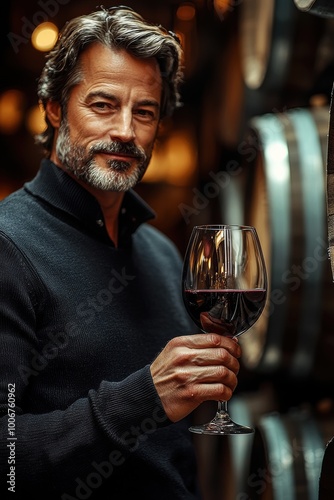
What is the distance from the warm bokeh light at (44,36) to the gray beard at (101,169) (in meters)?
2.00

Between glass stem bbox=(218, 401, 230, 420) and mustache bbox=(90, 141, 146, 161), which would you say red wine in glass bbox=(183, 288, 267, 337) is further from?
mustache bbox=(90, 141, 146, 161)

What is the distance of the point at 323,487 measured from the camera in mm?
1052

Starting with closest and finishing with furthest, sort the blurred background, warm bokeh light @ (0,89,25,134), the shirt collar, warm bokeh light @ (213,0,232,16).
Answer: the shirt collar
the blurred background
warm bokeh light @ (213,0,232,16)
warm bokeh light @ (0,89,25,134)

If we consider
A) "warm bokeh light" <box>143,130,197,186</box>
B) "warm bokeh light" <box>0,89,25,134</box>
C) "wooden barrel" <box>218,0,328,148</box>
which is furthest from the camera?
"warm bokeh light" <box>143,130,197,186</box>

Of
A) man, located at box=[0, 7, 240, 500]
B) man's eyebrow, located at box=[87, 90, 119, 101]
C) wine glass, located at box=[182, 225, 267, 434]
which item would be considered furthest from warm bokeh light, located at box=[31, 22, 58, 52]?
wine glass, located at box=[182, 225, 267, 434]

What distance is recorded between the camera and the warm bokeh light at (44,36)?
131 inches

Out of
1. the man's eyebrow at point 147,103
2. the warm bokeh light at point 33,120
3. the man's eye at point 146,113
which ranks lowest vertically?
the man's eye at point 146,113

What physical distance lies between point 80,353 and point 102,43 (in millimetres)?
524

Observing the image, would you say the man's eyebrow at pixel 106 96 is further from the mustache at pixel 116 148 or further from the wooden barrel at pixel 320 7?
the wooden barrel at pixel 320 7

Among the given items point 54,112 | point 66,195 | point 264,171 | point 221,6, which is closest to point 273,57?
point 264,171

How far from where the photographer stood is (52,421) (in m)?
1.21

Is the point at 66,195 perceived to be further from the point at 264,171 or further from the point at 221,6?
the point at 221,6

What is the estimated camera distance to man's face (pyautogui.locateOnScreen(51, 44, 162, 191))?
1.37 meters

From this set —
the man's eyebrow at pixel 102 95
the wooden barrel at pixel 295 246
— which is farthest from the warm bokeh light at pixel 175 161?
the man's eyebrow at pixel 102 95
